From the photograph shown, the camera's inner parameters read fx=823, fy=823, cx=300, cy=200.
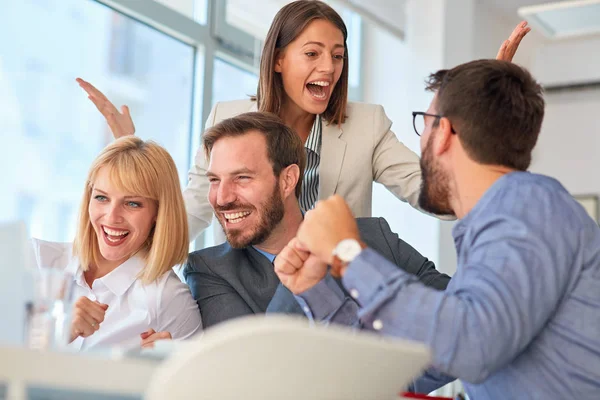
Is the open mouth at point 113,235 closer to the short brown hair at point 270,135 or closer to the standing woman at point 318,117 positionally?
the short brown hair at point 270,135

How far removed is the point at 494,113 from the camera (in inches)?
56.1

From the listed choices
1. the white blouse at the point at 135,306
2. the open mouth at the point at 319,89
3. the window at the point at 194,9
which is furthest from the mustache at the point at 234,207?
the window at the point at 194,9

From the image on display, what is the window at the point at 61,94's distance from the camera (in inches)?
128

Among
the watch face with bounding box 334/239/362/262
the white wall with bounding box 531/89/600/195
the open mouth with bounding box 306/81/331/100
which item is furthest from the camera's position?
the white wall with bounding box 531/89/600/195

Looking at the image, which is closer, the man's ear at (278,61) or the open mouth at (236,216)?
the open mouth at (236,216)

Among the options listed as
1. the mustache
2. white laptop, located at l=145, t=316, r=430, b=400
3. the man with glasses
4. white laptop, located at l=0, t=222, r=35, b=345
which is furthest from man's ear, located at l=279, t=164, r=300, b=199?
white laptop, located at l=145, t=316, r=430, b=400

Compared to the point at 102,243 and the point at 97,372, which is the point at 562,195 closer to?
the point at 97,372

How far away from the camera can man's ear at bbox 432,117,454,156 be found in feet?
4.76

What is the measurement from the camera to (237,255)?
2.21 meters

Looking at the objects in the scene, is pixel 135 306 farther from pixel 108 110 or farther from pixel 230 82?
pixel 230 82

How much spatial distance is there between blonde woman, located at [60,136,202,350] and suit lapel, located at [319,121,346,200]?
1.92ft

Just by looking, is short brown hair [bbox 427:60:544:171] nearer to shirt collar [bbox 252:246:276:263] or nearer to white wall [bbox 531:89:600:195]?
shirt collar [bbox 252:246:276:263]

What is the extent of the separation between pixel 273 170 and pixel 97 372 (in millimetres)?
1454

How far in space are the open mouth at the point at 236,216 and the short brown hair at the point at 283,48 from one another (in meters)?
0.50
